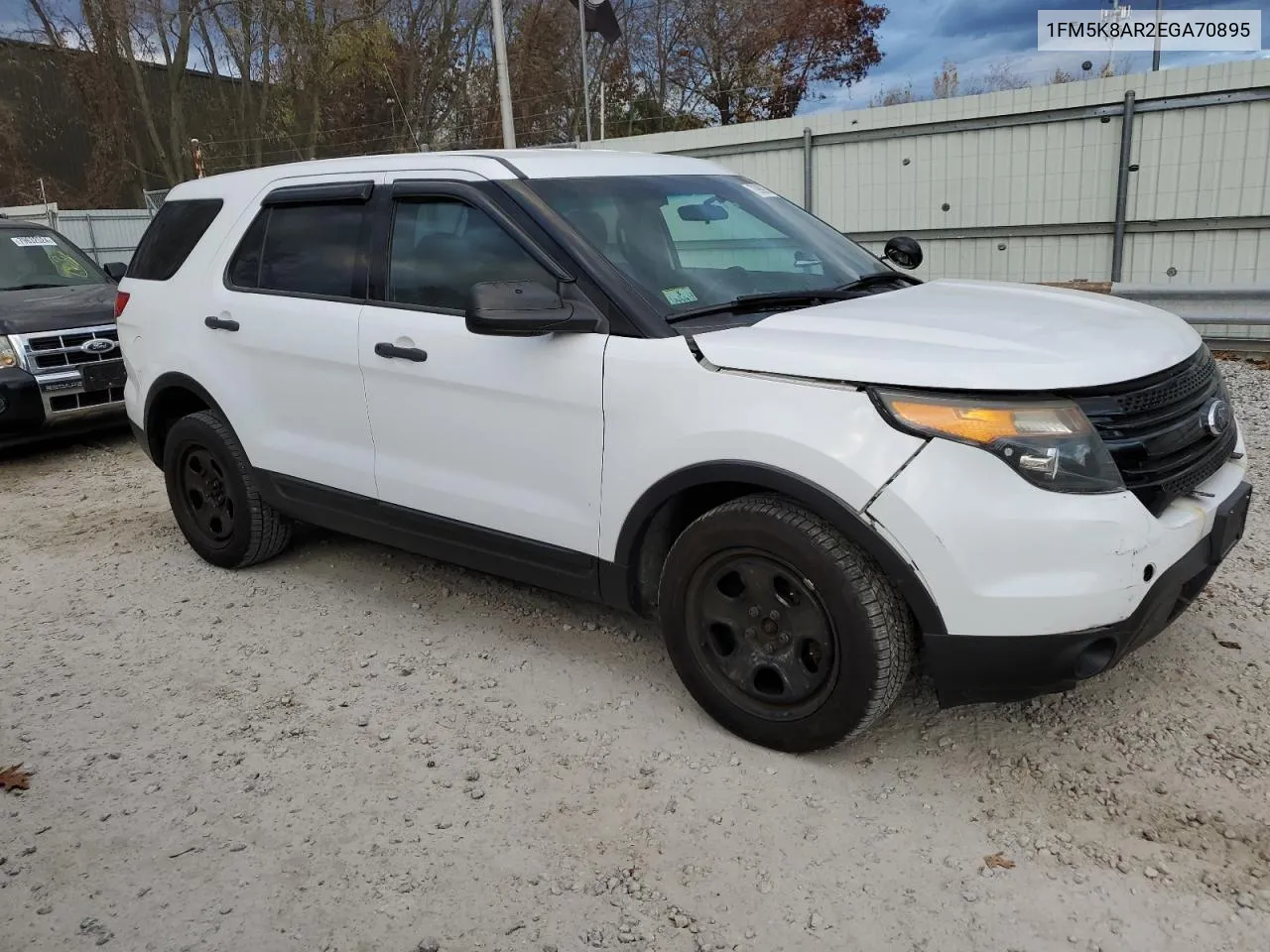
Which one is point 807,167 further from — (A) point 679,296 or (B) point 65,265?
(A) point 679,296

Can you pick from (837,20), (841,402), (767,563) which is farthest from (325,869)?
(837,20)

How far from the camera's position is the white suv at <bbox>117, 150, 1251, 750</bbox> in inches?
→ 104

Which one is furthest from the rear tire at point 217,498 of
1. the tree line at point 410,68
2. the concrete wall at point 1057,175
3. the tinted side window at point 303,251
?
the tree line at point 410,68

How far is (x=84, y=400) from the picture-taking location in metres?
7.55

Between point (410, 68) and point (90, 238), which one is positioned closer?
point (90, 238)

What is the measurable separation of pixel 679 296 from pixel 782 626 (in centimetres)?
114

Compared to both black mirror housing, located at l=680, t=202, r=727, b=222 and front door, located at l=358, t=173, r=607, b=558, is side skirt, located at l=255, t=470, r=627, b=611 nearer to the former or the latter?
front door, located at l=358, t=173, r=607, b=558

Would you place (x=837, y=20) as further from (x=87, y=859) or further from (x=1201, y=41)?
(x=87, y=859)

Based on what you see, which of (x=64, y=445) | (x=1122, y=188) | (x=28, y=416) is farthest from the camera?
(x=1122, y=188)

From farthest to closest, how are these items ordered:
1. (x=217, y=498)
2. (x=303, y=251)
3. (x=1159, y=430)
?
(x=217, y=498)
(x=303, y=251)
(x=1159, y=430)

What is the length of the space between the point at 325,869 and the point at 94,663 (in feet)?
6.29

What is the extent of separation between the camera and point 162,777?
3.21 meters

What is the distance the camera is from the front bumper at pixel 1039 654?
267 cm

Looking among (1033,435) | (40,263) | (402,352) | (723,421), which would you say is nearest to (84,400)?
(40,263)
